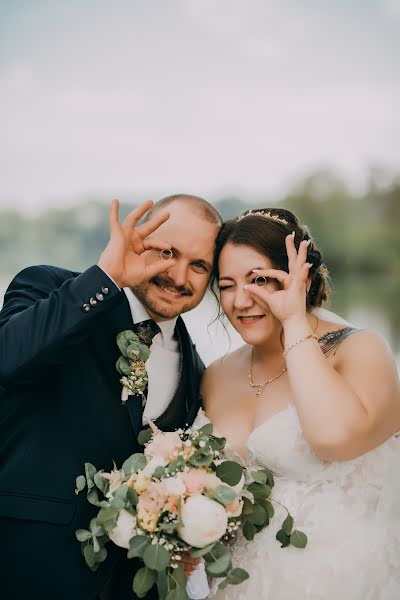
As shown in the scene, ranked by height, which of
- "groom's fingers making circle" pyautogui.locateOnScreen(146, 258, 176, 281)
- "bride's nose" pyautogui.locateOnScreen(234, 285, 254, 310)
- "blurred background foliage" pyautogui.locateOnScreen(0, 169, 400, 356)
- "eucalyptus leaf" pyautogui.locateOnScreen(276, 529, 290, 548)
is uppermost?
"groom's fingers making circle" pyautogui.locateOnScreen(146, 258, 176, 281)

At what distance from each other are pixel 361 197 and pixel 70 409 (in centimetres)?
2848

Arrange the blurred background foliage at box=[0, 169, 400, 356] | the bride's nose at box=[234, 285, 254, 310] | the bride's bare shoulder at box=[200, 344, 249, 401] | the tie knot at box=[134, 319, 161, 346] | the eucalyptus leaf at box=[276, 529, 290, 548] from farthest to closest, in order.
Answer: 1. the blurred background foliage at box=[0, 169, 400, 356]
2. the bride's bare shoulder at box=[200, 344, 249, 401]
3. the tie knot at box=[134, 319, 161, 346]
4. the bride's nose at box=[234, 285, 254, 310]
5. the eucalyptus leaf at box=[276, 529, 290, 548]

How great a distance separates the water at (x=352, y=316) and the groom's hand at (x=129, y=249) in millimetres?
845

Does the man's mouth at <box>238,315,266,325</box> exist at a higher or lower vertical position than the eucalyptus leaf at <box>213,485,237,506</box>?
higher

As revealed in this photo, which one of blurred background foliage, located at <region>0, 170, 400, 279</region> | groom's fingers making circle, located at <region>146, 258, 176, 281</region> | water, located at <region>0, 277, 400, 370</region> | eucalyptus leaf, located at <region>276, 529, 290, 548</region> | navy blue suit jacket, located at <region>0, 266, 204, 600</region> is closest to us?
navy blue suit jacket, located at <region>0, 266, 204, 600</region>

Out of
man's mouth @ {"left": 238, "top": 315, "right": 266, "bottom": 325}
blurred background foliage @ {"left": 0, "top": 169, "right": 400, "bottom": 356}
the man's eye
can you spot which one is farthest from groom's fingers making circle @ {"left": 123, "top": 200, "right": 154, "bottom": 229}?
blurred background foliage @ {"left": 0, "top": 169, "right": 400, "bottom": 356}

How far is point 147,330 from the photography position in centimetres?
279

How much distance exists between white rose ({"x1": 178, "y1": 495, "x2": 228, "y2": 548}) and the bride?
1.55 ft

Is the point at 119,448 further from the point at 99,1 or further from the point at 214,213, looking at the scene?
the point at 99,1

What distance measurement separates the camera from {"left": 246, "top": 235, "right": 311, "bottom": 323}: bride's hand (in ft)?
7.74

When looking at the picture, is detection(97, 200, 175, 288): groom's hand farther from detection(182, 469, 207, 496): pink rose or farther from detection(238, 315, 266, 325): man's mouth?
detection(182, 469, 207, 496): pink rose

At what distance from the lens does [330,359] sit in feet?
8.13

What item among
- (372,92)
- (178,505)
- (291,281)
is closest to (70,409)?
(178,505)

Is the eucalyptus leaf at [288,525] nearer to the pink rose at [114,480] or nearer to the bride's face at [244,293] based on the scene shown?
the pink rose at [114,480]
